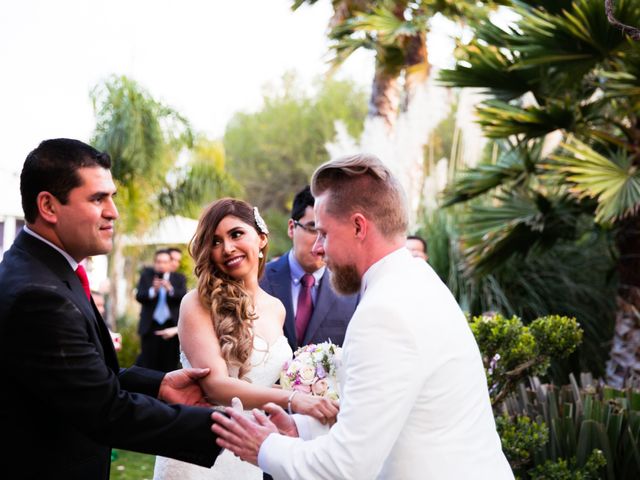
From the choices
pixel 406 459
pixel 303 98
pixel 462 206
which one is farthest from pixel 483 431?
pixel 303 98

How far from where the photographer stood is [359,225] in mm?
2912

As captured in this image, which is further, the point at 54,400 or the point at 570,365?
the point at 570,365

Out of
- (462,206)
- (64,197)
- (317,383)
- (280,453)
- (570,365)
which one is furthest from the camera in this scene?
(462,206)

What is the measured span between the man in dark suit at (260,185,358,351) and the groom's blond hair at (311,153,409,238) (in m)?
2.13

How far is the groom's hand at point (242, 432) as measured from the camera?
3.01m

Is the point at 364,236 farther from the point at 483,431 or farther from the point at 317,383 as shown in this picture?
the point at 317,383

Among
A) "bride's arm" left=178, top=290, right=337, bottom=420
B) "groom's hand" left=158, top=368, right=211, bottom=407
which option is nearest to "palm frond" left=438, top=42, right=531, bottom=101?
"bride's arm" left=178, top=290, right=337, bottom=420

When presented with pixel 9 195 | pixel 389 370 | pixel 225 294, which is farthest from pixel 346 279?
pixel 9 195

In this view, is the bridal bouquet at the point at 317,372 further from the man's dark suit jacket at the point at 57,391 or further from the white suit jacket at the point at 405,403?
the white suit jacket at the point at 405,403

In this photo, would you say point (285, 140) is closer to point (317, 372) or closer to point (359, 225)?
point (317, 372)

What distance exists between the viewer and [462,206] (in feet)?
40.2

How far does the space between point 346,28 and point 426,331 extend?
12683mm

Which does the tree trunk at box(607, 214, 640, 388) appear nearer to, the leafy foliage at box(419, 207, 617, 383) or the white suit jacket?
the leafy foliage at box(419, 207, 617, 383)

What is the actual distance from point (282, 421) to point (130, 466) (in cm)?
654
